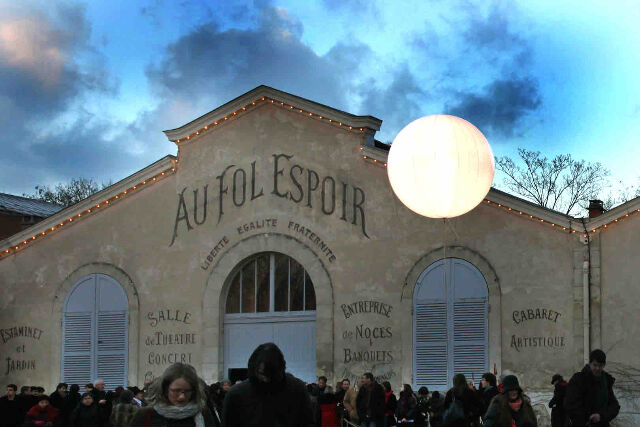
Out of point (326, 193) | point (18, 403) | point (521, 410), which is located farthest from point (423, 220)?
point (521, 410)

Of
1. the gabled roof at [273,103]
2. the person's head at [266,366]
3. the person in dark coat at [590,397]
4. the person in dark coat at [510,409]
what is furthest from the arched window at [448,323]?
the person's head at [266,366]

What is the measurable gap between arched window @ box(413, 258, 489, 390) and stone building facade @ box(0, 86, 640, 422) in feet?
0.10

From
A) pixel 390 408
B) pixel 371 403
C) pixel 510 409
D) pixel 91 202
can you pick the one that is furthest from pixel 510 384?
pixel 91 202

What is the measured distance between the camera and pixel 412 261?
2455 cm

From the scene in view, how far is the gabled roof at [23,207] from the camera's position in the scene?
128 ft

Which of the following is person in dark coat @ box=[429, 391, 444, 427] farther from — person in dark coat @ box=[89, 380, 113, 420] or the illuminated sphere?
person in dark coat @ box=[89, 380, 113, 420]

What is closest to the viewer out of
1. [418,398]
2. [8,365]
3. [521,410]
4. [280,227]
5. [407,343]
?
[521,410]

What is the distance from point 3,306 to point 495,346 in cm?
1282

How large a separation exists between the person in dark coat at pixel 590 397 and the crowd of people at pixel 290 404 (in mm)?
12

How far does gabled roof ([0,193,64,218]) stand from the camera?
128 feet

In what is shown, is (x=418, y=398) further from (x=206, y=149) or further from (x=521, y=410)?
(x=521, y=410)

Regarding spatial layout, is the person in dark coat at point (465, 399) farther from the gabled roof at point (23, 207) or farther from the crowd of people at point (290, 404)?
the gabled roof at point (23, 207)

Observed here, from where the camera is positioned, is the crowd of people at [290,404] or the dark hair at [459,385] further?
the dark hair at [459,385]

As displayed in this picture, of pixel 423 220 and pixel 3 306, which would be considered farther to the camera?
pixel 3 306
